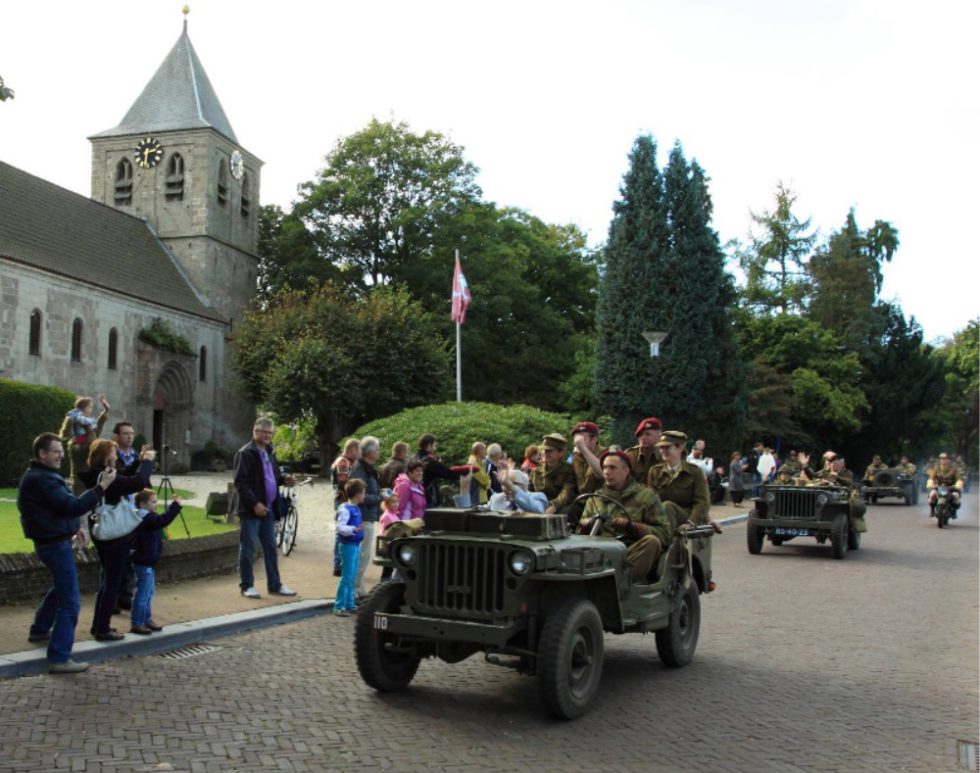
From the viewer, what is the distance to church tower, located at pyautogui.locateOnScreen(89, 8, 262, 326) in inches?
1890

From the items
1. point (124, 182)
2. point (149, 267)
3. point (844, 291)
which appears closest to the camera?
point (149, 267)

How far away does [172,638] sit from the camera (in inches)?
336

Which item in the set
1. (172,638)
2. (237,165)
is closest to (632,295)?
(237,165)

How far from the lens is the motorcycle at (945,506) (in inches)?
938

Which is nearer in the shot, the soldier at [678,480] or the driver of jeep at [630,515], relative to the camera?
the driver of jeep at [630,515]

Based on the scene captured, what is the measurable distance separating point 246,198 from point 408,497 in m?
44.2

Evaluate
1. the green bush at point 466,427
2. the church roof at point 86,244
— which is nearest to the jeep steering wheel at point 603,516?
the green bush at point 466,427

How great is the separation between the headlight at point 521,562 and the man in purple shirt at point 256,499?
485cm

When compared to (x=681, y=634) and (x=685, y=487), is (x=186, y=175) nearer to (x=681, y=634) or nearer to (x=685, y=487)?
(x=685, y=487)

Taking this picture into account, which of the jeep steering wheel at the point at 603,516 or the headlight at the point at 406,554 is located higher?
the jeep steering wheel at the point at 603,516

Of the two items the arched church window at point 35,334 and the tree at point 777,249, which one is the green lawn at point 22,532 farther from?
the tree at point 777,249

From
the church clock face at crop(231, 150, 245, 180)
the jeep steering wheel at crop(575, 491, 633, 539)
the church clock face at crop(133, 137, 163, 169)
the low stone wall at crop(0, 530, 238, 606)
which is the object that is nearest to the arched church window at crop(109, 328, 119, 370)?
the church clock face at crop(133, 137, 163, 169)

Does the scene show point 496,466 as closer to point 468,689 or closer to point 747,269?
point 468,689

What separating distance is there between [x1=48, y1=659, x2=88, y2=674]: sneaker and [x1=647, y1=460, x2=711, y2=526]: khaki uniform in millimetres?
5164
